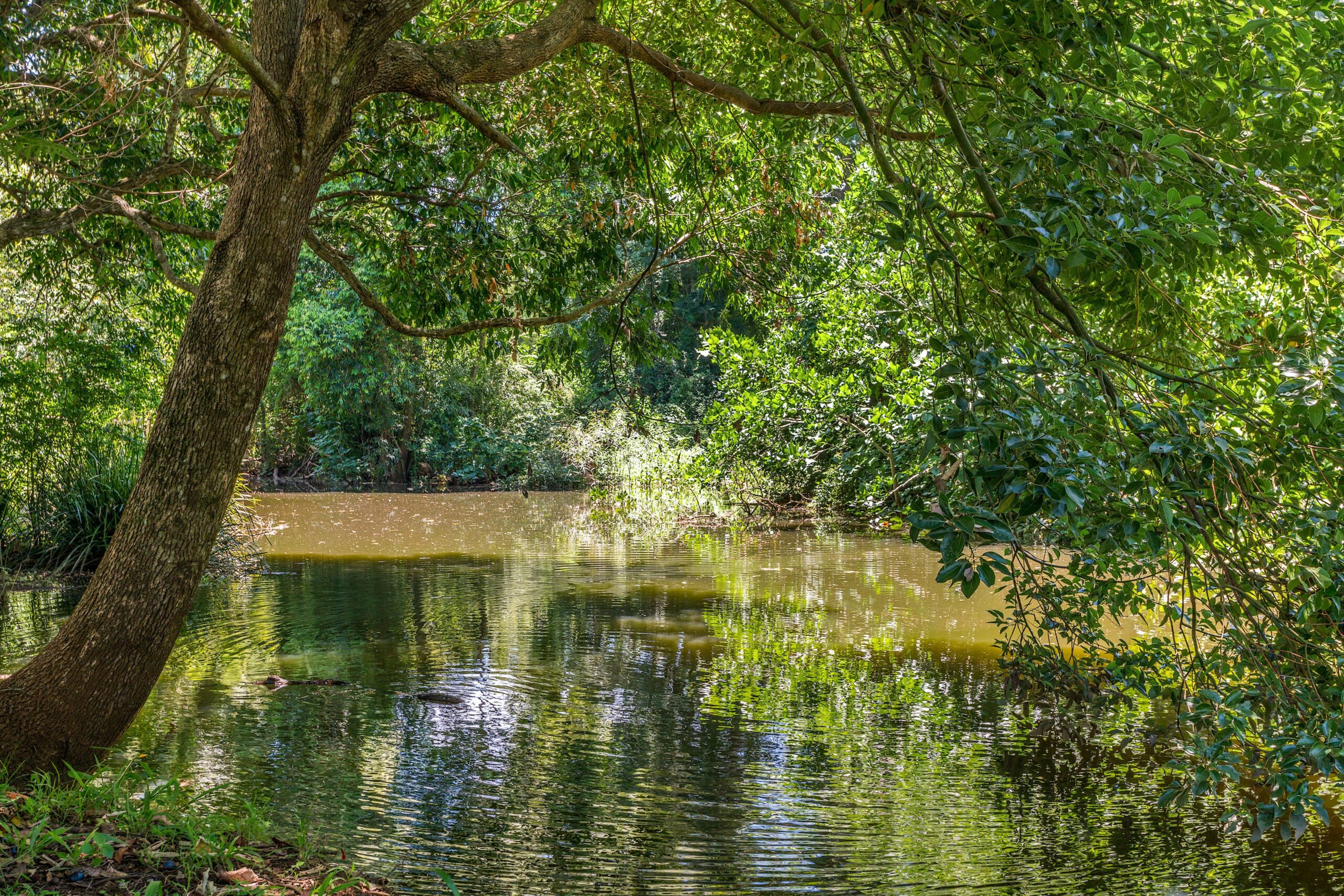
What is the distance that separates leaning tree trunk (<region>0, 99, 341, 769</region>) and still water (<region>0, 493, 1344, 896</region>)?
3.52 ft

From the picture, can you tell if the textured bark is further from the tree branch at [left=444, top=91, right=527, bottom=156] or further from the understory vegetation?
the tree branch at [left=444, top=91, right=527, bottom=156]

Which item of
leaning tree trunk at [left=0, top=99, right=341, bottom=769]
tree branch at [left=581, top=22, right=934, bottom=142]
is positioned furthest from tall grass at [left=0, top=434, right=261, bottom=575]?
tree branch at [left=581, top=22, right=934, bottom=142]

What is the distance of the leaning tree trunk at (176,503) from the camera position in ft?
12.2

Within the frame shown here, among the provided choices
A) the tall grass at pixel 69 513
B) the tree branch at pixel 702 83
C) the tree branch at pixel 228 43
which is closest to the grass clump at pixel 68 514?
the tall grass at pixel 69 513

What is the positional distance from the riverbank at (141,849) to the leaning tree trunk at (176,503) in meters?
0.25

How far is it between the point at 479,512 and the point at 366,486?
8181 millimetres

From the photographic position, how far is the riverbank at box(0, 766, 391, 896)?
303 cm

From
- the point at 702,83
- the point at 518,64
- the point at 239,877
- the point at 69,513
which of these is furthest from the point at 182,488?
the point at 69,513

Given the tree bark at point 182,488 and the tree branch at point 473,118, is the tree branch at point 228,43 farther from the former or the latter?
the tree branch at point 473,118

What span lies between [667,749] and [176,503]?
3.12 metres

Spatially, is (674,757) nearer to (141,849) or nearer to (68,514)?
(141,849)

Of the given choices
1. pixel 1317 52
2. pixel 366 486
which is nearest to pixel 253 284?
pixel 1317 52

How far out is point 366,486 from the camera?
27.7 metres

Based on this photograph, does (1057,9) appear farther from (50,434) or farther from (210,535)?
(50,434)
